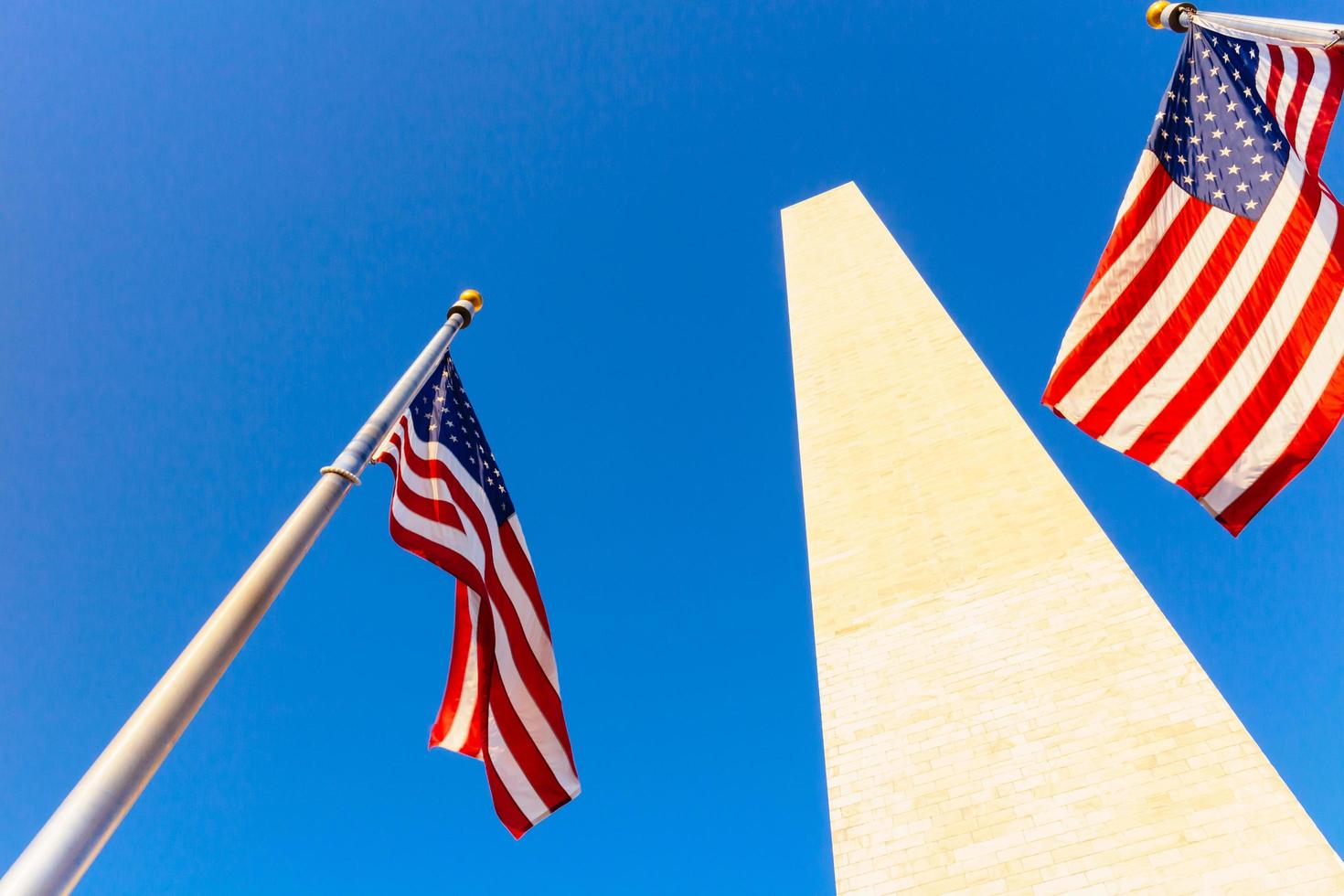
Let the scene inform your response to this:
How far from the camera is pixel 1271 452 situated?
5.85 metres

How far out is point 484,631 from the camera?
18.7ft

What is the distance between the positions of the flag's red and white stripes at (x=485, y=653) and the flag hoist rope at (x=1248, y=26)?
635 centimetres

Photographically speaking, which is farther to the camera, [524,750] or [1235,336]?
[1235,336]

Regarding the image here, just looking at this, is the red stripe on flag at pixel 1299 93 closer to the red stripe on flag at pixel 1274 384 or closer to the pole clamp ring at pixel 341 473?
the red stripe on flag at pixel 1274 384

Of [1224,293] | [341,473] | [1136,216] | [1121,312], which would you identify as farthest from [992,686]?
[341,473]

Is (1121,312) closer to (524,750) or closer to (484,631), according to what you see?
(484,631)

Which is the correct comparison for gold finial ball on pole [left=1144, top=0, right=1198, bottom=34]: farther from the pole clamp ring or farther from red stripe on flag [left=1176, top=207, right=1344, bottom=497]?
the pole clamp ring

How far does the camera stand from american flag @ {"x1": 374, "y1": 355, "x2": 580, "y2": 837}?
562 cm

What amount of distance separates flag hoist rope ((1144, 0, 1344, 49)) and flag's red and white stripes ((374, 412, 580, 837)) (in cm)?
635

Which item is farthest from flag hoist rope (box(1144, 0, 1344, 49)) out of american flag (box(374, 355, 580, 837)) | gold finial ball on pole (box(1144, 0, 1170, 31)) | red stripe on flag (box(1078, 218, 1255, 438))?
american flag (box(374, 355, 580, 837))

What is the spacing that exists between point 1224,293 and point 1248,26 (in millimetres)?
1882

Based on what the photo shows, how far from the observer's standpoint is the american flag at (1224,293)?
5879 millimetres

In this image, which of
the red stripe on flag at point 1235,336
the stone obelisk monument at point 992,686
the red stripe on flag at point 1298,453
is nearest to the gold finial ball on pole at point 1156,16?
the red stripe on flag at point 1235,336

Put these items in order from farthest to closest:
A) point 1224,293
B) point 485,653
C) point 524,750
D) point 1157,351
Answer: point 1157,351, point 1224,293, point 524,750, point 485,653
